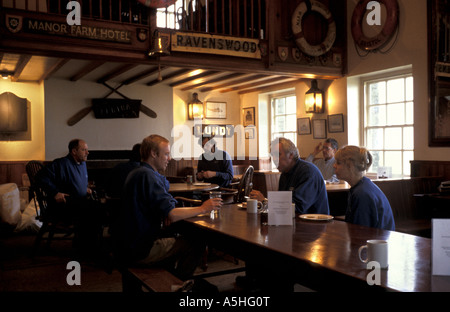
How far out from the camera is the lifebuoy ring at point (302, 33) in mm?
7152

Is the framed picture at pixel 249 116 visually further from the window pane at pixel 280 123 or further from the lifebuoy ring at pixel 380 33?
the lifebuoy ring at pixel 380 33

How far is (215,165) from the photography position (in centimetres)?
593

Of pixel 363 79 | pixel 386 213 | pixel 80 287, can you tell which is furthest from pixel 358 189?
pixel 363 79

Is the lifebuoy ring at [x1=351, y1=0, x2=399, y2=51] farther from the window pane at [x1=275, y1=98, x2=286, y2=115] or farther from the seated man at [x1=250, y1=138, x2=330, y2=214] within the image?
the seated man at [x1=250, y1=138, x2=330, y2=214]

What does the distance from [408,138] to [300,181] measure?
4608 mm

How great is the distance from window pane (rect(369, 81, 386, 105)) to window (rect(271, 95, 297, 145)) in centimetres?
214

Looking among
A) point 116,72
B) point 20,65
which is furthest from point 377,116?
point 20,65

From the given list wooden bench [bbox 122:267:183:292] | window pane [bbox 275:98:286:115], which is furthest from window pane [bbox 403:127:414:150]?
wooden bench [bbox 122:267:183:292]

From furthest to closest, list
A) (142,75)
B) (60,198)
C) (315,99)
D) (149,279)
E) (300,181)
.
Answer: (142,75) < (315,99) < (60,198) < (300,181) < (149,279)

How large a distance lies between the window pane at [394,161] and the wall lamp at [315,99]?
1.57 m

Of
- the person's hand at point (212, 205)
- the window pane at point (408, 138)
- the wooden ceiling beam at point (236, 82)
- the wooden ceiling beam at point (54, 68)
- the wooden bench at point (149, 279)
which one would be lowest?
the wooden bench at point (149, 279)

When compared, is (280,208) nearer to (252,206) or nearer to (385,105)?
(252,206)

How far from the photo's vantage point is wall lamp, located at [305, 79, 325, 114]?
26.6ft

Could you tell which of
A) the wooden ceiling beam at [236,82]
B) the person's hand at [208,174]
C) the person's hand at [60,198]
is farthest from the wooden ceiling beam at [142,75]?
the person's hand at [60,198]
